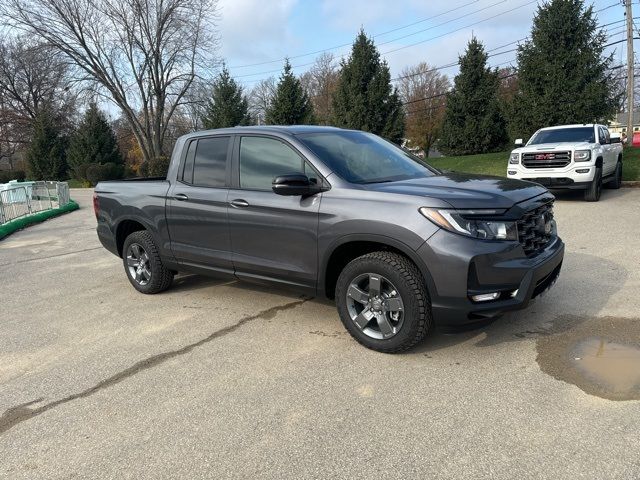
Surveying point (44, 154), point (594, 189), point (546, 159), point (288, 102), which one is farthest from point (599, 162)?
point (44, 154)

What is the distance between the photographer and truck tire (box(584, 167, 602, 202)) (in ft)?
37.2

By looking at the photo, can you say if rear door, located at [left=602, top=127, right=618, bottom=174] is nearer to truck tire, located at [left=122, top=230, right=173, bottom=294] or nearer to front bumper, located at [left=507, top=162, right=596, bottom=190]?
front bumper, located at [left=507, top=162, right=596, bottom=190]

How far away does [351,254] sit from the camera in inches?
163

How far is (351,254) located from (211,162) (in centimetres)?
185

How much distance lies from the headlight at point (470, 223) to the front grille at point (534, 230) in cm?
20

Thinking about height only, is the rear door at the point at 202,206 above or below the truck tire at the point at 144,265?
above

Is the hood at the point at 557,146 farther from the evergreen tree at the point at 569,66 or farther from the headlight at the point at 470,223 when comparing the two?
the headlight at the point at 470,223

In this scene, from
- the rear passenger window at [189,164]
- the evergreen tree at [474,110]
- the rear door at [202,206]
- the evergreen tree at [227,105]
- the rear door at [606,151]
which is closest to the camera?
the rear door at [202,206]

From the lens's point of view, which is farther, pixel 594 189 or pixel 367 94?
pixel 367 94

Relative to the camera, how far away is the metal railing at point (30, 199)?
13058 mm

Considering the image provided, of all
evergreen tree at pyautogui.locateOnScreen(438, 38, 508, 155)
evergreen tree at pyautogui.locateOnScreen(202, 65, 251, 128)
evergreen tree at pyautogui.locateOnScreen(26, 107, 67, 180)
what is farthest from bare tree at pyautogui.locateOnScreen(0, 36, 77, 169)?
evergreen tree at pyautogui.locateOnScreen(438, 38, 508, 155)

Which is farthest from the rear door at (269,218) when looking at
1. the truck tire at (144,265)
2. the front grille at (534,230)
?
the front grille at (534,230)

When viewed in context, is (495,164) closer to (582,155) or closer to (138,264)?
(582,155)

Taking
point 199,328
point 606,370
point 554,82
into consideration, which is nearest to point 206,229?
point 199,328
